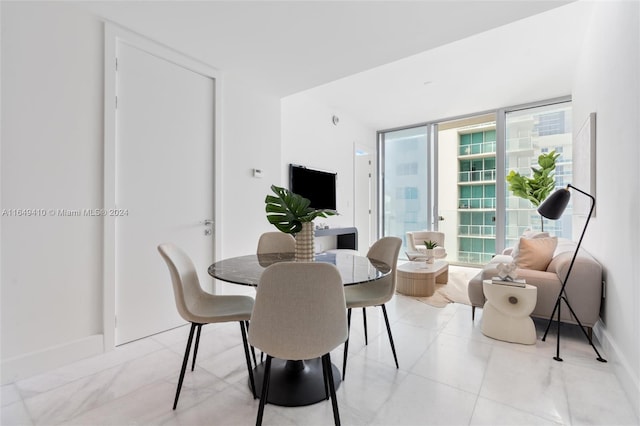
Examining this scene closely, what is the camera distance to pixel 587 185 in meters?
2.83

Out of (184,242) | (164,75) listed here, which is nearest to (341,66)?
(164,75)

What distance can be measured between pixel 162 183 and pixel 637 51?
3357 mm

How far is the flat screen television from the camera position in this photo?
421 centimetres

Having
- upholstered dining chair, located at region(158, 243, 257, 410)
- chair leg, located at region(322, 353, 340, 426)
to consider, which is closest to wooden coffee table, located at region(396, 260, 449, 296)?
upholstered dining chair, located at region(158, 243, 257, 410)

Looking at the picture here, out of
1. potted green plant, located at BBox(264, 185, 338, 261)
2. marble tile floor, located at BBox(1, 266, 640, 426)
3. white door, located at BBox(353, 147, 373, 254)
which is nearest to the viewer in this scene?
Answer: marble tile floor, located at BBox(1, 266, 640, 426)

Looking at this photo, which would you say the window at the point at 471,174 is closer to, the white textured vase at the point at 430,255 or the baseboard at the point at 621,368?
the white textured vase at the point at 430,255

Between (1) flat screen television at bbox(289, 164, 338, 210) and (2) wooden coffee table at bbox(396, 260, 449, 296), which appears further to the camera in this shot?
(1) flat screen television at bbox(289, 164, 338, 210)

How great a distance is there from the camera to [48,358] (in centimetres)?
199

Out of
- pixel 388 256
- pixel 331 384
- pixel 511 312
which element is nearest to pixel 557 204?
pixel 511 312

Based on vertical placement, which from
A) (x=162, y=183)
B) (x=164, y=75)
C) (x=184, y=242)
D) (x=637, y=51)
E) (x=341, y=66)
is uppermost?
(x=341, y=66)

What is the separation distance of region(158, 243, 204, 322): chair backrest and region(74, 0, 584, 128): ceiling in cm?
176

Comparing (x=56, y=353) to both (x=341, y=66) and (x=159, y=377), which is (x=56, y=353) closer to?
(x=159, y=377)

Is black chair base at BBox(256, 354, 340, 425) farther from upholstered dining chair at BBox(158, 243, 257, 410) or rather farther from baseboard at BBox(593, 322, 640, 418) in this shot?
baseboard at BBox(593, 322, 640, 418)

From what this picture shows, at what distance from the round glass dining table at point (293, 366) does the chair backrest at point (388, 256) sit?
0.64 feet
